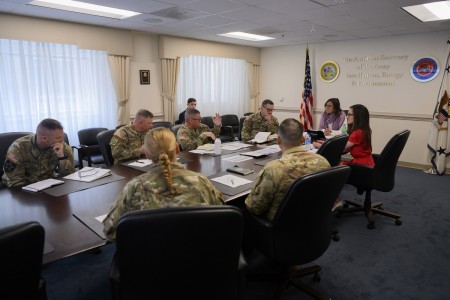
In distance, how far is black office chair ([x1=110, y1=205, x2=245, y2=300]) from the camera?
3.40 feet

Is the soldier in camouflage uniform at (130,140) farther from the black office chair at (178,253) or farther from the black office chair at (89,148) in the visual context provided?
the black office chair at (178,253)

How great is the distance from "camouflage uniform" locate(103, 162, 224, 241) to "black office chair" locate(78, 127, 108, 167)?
3037 mm

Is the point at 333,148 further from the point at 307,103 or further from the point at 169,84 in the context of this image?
the point at 307,103

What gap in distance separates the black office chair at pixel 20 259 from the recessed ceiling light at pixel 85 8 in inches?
134

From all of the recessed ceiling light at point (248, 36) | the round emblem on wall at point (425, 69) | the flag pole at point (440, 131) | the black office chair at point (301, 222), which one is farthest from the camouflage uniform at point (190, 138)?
the round emblem on wall at point (425, 69)

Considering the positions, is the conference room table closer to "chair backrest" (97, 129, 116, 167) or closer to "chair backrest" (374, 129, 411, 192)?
"chair backrest" (97, 129, 116, 167)

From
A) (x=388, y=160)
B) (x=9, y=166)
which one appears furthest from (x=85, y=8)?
(x=388, y=160)

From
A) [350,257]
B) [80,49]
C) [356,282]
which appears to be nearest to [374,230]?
[350,257]

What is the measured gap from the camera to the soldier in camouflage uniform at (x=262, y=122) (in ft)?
14.5

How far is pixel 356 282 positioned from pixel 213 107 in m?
4.90

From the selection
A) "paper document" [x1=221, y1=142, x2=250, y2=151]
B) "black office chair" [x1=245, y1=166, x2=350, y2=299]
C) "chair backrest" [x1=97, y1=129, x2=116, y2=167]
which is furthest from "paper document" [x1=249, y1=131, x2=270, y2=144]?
"black office chair" [x1=245, y1=166, x2=350, y2=299]

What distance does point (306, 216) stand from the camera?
1.67 metres

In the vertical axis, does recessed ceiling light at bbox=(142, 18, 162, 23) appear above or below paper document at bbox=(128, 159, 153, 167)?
above

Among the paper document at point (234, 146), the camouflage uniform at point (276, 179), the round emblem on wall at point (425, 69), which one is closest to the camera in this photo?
the camouflage uniform at point (276, 179)
